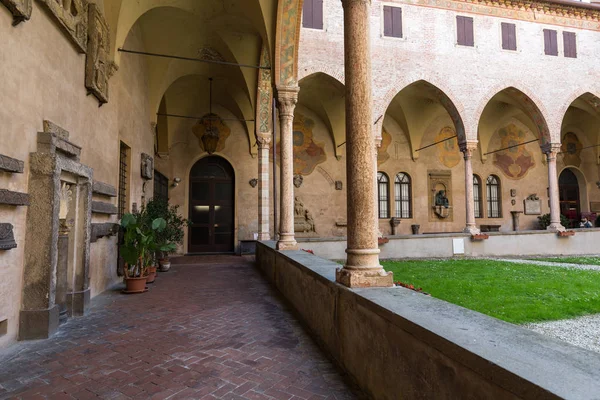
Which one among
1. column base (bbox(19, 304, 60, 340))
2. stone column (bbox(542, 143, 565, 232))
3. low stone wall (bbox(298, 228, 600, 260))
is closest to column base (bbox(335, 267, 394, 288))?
column base (bbox(19, 304, 60, 340))

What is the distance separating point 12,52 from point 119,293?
4.28 m

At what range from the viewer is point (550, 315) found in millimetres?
5184

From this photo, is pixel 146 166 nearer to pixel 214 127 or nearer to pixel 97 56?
pixel 97 56

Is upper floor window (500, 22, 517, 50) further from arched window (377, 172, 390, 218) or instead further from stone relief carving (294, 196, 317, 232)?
stone relief carving (294, 196, 317, 232)

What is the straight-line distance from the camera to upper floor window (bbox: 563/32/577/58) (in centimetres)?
1576

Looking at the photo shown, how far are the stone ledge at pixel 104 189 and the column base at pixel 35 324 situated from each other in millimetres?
2379

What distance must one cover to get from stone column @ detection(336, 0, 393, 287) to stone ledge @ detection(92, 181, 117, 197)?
4.56m

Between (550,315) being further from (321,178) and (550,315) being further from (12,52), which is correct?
(321,178)

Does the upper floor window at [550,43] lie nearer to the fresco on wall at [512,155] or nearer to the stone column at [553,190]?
the stone column at [553,190]

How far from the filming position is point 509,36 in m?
15.2

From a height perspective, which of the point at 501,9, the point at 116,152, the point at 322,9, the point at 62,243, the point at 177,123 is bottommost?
the point at 62,243

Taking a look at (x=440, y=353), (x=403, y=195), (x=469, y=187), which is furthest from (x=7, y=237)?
(x=403, y=195)

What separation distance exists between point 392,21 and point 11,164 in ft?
45.3

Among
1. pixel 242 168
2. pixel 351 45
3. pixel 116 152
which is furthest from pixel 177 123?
pixel 351 45
